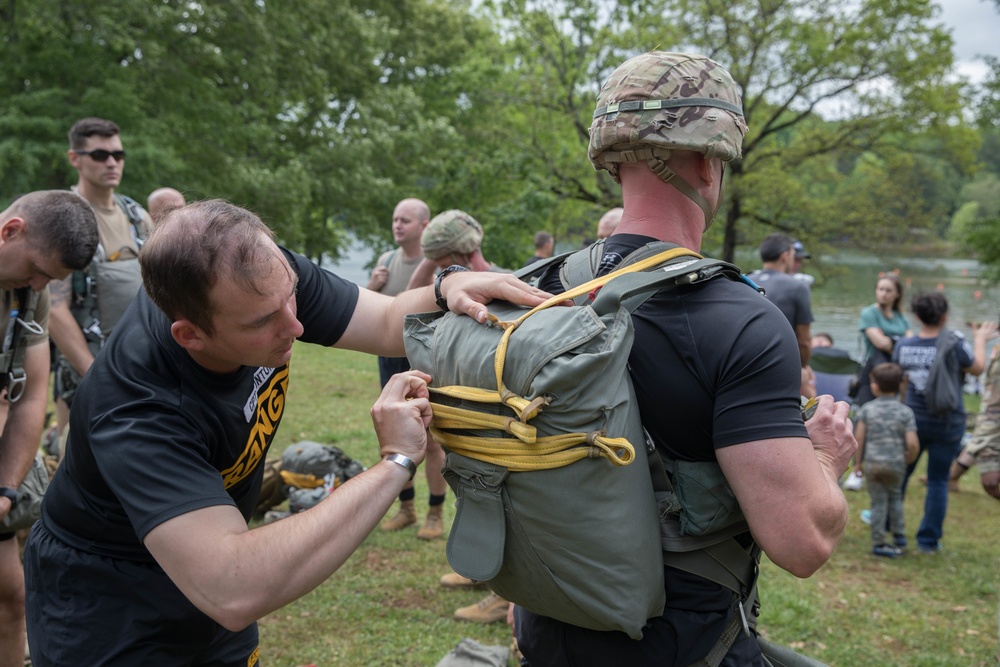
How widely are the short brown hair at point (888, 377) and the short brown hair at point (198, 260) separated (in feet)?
21.3

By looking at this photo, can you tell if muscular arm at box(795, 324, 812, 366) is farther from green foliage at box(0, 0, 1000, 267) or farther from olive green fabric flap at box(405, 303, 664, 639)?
green foliage at box(0, 0, 1000, 267)

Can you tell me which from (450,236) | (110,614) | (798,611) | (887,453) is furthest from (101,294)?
(887,453)

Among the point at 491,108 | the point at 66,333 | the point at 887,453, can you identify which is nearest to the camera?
the point at 66,333

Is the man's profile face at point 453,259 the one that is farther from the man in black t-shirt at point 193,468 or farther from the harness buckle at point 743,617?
the harness buckle at point 743,617

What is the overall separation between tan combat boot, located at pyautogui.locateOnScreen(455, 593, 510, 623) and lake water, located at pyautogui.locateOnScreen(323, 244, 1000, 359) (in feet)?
51.1

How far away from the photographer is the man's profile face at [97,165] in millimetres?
5020

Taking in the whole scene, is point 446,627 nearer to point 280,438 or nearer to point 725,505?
point 725,505

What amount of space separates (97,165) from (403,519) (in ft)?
11.2

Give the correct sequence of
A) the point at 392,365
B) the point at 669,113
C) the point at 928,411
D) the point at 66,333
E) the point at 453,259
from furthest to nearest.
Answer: the point at 928,411
the point at 392,365
the point at 453,259
the point at 66,333
the point at 669,113

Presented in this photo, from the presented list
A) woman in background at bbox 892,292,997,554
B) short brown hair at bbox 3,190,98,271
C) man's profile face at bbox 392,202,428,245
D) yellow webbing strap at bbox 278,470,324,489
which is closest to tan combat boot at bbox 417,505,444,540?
yellow webbing strap at bbox 278,470,324,489

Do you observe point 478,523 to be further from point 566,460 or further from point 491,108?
point 491,108

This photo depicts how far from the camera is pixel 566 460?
1.63m

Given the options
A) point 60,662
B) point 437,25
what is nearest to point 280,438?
Result: point 60,662

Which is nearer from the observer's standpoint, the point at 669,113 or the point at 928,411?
the point at 669,113
